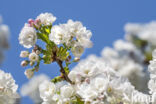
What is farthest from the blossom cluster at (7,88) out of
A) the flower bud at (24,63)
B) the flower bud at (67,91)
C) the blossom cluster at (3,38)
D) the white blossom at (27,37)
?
the blossom cluster at (3,38)

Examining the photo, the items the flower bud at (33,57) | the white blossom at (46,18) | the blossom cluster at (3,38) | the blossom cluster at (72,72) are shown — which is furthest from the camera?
the blossom cluster at (3,38)

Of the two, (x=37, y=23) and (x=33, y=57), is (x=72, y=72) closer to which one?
(x=33, y=57)

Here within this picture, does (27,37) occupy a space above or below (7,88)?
above

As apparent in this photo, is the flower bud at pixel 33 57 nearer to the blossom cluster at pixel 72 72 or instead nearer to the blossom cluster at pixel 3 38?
the blossom cluster at pixel 72 72

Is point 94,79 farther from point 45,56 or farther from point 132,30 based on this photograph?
point 132,30

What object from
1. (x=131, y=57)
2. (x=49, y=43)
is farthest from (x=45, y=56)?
(x=131, y=57)

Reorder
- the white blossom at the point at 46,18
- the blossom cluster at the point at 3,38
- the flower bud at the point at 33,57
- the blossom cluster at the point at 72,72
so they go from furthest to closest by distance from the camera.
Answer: the blossom cluster at the point at 3,38 < the white blossom at the point at 46,18 < the flower bud at the point at 33,57 < the blossom cluster at the point at 72,72

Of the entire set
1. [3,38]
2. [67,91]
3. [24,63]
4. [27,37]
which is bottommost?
[67,91]

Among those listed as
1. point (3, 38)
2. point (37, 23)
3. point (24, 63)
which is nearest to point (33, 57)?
point (24, 63)

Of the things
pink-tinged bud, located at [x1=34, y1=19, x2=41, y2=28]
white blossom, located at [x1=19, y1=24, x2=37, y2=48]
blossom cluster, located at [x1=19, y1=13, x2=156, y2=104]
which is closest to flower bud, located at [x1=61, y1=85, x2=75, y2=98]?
blossom cluster, located at [x1=19, y1=13, x2=156, y2=104]

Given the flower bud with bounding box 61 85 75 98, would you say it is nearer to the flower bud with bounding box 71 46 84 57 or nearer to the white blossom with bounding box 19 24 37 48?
the flower bud with bounding box 71 46 84 57

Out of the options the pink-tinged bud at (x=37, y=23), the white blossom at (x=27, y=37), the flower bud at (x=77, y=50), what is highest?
the pink-tinged bud at (x=37, y=23)
